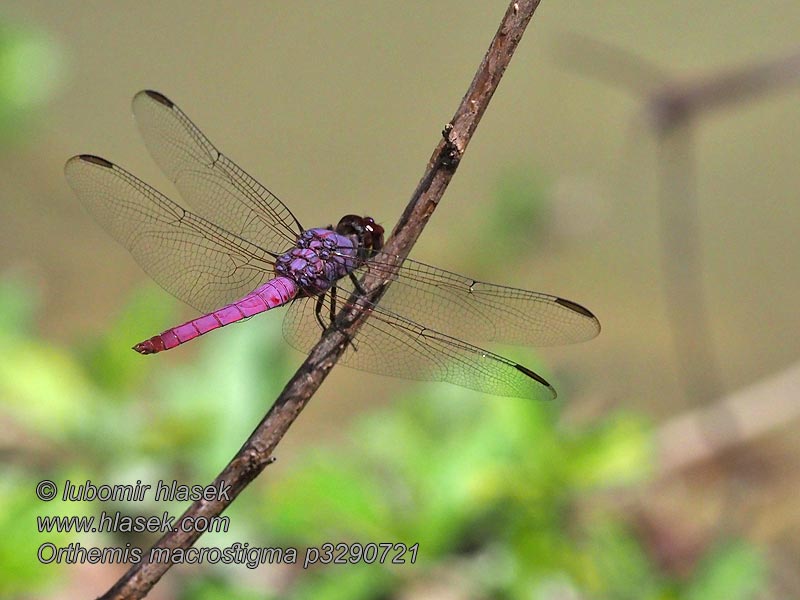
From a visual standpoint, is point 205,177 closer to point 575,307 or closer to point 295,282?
point 295,282

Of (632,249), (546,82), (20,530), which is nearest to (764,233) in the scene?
(632,249)

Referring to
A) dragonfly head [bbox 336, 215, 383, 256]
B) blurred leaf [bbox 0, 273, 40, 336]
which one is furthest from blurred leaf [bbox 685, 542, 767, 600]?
blurred leaf [bbox 0, 273, 40, 336]

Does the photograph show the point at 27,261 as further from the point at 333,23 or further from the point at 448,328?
the point at 448,328

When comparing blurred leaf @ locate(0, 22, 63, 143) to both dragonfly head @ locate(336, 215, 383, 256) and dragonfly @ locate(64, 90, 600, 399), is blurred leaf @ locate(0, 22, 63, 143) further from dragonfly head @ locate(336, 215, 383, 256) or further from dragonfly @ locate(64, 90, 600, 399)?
dragonfly head @ locate(336, 215, 383, 256)

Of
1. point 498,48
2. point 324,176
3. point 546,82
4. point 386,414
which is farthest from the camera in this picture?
point 546,82

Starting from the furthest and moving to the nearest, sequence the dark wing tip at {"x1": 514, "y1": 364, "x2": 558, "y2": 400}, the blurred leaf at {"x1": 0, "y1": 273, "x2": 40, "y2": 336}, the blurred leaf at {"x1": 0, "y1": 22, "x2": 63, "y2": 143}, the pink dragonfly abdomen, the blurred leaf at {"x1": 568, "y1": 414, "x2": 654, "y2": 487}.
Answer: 1. the blurred leaf at {"x1": 0, "y1": 22, "x2": 63, "y2": 143}
2. the blurred leaf at {"x1": 0, "y1": 273, "x2": 40, "y2": 336}
3. the blurred leaf at {"x1": 568, "y1": 414, "x2": 654, "y2": 487}
4. the pink dragonfly abdomen
5. the dark wing tip at {"x1": 514, "y1": 364, "x2": 558, "y2": 400}

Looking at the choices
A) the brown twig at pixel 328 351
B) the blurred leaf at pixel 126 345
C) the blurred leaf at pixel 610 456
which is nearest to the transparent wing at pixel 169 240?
the blurred leaf at pixel 126 345

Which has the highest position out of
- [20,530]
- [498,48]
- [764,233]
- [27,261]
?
[764,233]
